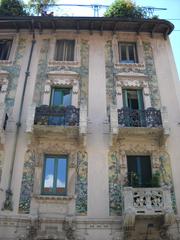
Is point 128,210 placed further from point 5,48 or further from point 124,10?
point 124,10

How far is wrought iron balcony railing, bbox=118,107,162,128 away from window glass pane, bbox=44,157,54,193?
3.10 metres

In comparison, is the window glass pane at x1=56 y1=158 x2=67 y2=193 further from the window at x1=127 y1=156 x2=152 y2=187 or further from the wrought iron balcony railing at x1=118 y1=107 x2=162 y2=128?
the wrought iron balcony railing at x1=118 y1=107 x2=162 y2=128

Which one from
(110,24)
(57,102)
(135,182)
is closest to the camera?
(135,182)

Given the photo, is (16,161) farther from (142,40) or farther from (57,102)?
(142,40)

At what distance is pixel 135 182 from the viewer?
1153 centimetres

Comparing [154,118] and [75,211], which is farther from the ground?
[154,118]

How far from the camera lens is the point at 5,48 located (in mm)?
16312

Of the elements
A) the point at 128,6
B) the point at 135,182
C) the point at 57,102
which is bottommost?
the point at 135,182

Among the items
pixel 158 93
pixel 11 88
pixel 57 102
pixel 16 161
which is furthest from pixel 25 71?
pixel 158 93

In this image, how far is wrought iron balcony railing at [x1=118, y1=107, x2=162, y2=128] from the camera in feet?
41.4

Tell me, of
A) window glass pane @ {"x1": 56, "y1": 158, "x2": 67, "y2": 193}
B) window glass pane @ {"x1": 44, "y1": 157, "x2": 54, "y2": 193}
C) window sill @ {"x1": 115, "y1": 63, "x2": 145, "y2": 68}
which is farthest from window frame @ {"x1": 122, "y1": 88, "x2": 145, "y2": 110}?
window glass pane @ {"x1": 44, "y1": 157, "x2": 54, "y2": 193}

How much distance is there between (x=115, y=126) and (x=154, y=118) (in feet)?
5.72

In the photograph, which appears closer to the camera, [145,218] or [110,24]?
[145,218]

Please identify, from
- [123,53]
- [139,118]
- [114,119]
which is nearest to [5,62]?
[123,53]
